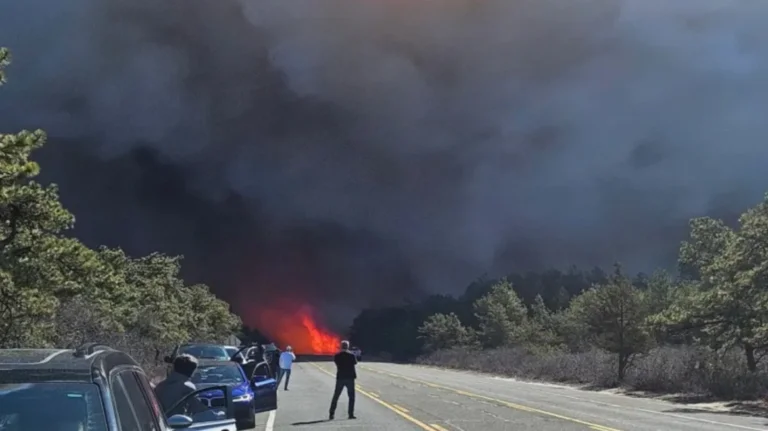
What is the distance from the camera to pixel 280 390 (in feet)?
104

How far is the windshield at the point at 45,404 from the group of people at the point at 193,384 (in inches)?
78.3

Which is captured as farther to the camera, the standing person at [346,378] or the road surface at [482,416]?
the standing person at [346,378]

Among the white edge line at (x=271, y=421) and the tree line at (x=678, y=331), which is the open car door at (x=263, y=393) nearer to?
the white edge line at (x=271, y=421)

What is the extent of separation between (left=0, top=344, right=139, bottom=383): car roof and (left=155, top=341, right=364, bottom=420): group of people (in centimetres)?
137

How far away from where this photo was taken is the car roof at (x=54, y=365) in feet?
11.7

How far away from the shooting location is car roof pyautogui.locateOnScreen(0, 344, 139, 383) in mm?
3570

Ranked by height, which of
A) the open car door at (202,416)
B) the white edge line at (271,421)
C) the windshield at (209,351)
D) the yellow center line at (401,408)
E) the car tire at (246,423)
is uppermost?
the windshield at (209,351)

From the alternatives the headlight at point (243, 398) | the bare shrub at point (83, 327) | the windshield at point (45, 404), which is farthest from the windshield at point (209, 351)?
the windshield at point (45, 404)

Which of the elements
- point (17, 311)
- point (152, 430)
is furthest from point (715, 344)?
point (152, 430)

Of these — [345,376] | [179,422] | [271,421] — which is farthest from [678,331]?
[179,422]

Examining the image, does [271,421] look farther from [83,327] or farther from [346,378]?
[83,327]

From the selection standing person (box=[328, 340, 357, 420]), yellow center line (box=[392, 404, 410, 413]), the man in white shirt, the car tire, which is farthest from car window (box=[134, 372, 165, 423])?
the man in white shirt

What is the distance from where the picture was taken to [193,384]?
9.73 metres

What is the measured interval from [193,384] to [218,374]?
4859 millimetres
